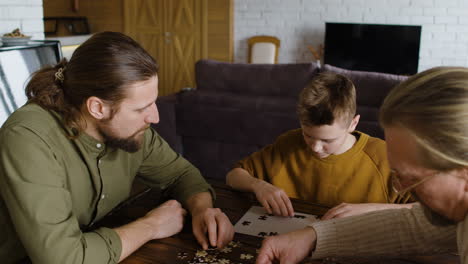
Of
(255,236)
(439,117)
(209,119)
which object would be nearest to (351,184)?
(255,236)

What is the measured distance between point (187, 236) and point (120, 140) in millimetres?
399

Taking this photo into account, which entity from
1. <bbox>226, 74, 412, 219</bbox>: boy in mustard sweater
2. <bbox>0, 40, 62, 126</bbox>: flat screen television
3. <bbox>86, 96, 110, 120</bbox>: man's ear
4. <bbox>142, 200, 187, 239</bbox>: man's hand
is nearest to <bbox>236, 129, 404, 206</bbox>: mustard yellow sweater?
<bbox>226, 74, 412, 219</bbox>: boy in mustard sweater

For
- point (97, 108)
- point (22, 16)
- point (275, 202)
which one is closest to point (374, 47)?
point (22, 16)

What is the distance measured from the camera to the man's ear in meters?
1.53

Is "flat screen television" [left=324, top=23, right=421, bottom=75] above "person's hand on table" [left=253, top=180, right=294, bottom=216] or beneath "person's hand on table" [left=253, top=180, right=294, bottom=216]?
above

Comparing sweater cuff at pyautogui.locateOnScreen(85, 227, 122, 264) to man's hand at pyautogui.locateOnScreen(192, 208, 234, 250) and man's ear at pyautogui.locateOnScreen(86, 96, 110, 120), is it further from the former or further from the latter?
man's ear at pyautogui.locateOnScreen(86, 96, 110, 120)

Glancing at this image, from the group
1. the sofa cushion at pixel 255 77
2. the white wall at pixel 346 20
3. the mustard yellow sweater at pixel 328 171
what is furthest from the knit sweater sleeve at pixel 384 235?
the white wall at pixel 346 20

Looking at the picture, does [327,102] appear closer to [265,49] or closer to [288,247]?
[288,247]

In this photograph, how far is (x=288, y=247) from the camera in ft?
4.45

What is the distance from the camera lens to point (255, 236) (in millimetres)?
1501

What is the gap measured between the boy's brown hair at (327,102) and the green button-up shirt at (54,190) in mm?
529

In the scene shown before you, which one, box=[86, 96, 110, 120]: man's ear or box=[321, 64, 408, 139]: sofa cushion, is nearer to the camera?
box=[86, 96, 110, 120]: man's ear

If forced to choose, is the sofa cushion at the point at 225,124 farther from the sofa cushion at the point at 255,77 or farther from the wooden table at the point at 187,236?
the wooden table at the point at 187,236

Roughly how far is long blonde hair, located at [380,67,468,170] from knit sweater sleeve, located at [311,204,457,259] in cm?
52
